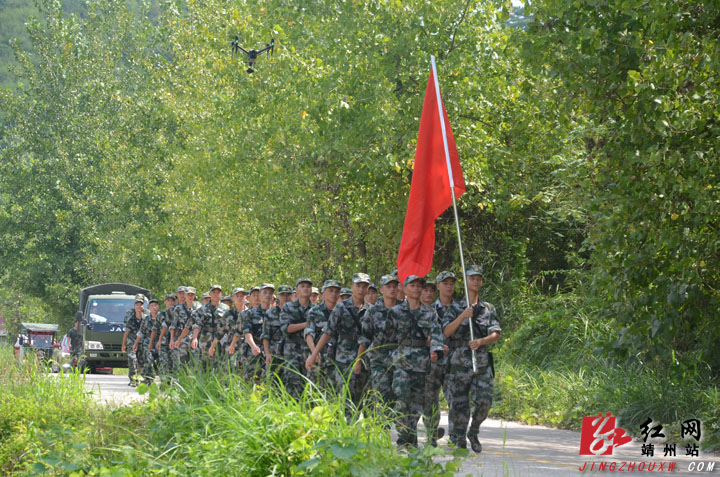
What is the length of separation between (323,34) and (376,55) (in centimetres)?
184

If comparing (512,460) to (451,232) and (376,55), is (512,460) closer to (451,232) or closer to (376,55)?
(376,55)

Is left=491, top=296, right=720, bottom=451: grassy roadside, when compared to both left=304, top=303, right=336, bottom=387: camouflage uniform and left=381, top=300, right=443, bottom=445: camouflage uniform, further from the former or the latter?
left=304, top=303, right=336, bottom=387: camouflage uniform

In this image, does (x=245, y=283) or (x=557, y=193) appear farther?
(x=245, y=283)

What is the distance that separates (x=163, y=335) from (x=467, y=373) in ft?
40.6

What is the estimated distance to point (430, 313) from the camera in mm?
11180

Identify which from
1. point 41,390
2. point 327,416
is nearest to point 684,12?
point 327,416

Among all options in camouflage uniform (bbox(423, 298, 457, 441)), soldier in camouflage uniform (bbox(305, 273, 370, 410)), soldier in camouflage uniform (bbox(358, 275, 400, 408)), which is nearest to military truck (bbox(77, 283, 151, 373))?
soldier in camouflage uniform (bbox(305, 273, 370, 410))

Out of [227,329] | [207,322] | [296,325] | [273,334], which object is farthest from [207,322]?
[296,325]

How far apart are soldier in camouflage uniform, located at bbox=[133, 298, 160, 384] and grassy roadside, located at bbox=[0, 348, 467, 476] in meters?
12.2

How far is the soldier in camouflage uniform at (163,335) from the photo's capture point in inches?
888

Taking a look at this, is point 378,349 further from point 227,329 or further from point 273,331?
point 227,329

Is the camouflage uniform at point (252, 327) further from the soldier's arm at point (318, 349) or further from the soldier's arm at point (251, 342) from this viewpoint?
the soldier's arm at point (318, 349)

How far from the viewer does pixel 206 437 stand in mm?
8031

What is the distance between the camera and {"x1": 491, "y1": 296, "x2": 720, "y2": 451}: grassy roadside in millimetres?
12836
